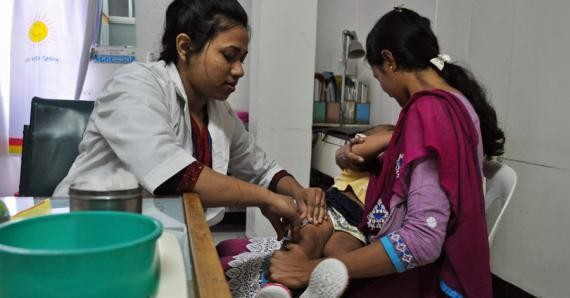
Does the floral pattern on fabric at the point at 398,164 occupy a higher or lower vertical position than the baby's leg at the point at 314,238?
higher

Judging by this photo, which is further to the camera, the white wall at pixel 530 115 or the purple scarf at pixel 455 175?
the white wall at pixel 530 115

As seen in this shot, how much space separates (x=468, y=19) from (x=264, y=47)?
1.28 metres

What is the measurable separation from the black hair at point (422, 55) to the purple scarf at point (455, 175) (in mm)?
175

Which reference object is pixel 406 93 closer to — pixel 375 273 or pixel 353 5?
pixel 375 273

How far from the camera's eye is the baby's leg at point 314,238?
1206 millimetres

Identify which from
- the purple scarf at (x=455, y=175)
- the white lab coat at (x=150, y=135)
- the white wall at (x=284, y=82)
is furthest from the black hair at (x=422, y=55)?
the white wall at (x=284, y=82)

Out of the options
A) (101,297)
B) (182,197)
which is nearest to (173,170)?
(182,197)

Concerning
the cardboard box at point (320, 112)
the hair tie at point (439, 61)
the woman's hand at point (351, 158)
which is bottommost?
the woman's hand at point (351, 158)

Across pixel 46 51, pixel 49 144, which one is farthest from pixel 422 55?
pixel 46 51

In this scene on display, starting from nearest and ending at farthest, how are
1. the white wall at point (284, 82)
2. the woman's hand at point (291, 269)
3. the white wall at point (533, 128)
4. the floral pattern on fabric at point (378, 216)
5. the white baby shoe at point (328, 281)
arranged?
the white baby shoe at point (328, 281) → the woman's hand at point (291, 269) → the floral pattern on fabric at point (378, 216) → the white wall at point (533, 128) → the white wall at point (284, 82)

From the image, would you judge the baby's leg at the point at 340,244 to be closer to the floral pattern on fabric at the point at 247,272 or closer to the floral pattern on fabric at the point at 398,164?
the floral pattern on fabric at the point at 247,272

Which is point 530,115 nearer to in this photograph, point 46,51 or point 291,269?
point 291,269

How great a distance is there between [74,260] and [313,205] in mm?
906

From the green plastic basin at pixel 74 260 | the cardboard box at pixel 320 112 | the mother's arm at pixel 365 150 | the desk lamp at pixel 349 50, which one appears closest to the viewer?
the green plastic basin at pixel 74 260
